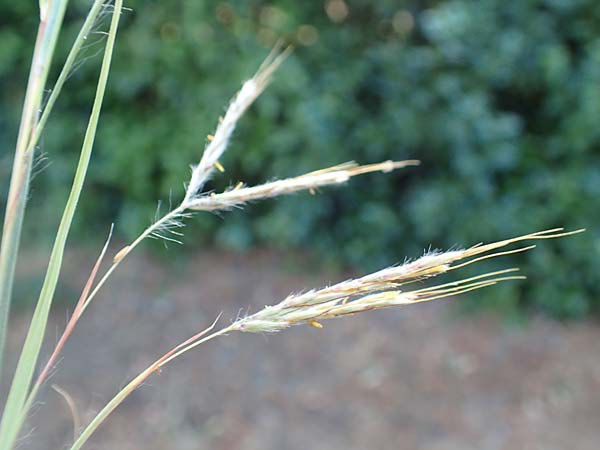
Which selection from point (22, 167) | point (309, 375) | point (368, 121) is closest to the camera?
point (22, 167)

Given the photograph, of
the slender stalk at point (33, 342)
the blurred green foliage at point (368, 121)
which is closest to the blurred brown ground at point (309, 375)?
the blurred green foliage at point (368, 121)

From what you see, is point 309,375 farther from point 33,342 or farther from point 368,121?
point 33,342

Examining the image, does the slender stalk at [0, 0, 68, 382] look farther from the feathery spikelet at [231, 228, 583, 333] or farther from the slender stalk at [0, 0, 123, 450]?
the feathery spikelet at [231, 228, 583, 333]

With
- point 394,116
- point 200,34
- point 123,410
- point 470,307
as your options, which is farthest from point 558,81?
point 123,410

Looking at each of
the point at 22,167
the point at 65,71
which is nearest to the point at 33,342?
the point at 22,167

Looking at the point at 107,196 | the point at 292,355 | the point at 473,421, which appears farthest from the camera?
the point at 107,196

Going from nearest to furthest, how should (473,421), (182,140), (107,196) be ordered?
(473,421) < (182,140) < (107,196)

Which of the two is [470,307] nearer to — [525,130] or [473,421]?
[473,421]
